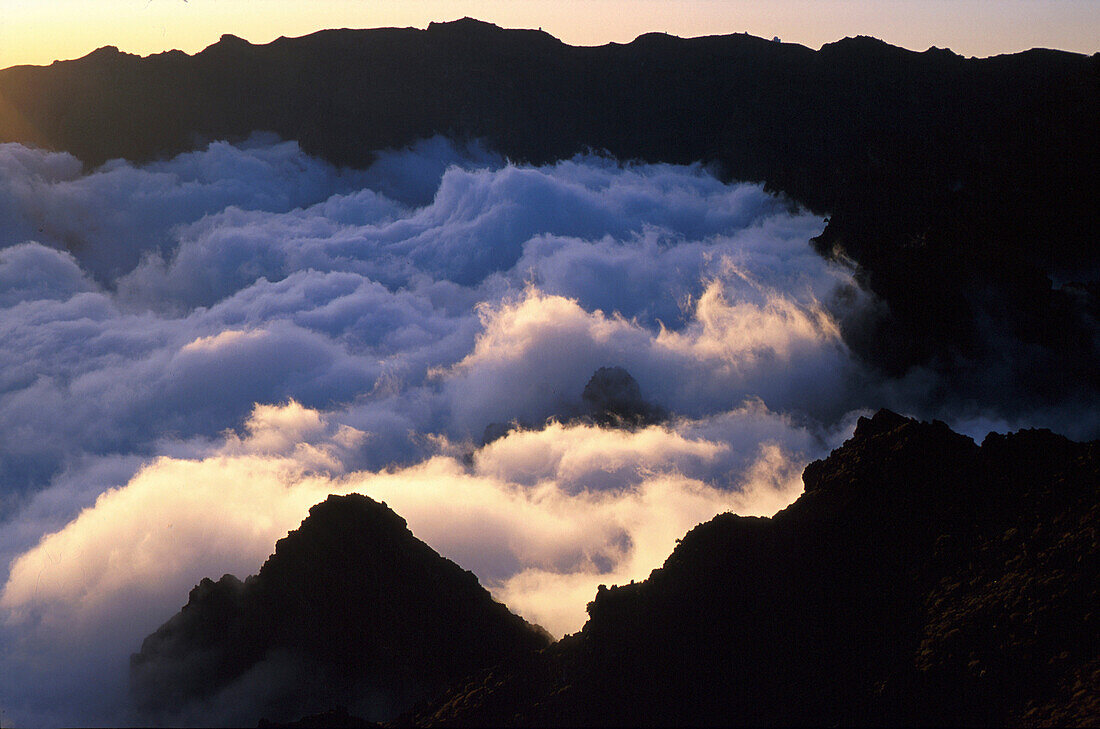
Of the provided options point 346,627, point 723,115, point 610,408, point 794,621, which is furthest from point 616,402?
point 723,115

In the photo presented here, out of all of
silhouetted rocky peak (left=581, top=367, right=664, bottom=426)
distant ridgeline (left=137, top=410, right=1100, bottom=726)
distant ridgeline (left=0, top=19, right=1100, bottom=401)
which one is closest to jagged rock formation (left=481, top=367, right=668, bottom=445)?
silhouetted rocky peak (left=581, top=367, right=664, bottom=426)

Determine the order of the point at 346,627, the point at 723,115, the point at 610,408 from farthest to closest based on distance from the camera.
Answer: the point at 723,115 < the point at 610,408 < the point at 346,627

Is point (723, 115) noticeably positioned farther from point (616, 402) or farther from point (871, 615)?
point (871, 615)

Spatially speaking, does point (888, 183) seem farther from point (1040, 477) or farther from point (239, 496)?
point (1040, 477)

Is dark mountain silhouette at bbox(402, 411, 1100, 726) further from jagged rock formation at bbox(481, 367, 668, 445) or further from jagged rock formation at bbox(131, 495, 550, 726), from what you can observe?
jagged rock formation at bbox(481, 367, 668, 445)

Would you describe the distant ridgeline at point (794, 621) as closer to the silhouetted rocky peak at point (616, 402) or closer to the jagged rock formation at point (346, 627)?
the jagged rock formation at point (346, 627)

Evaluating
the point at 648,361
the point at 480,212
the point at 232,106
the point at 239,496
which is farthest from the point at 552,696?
the point at 232,106
